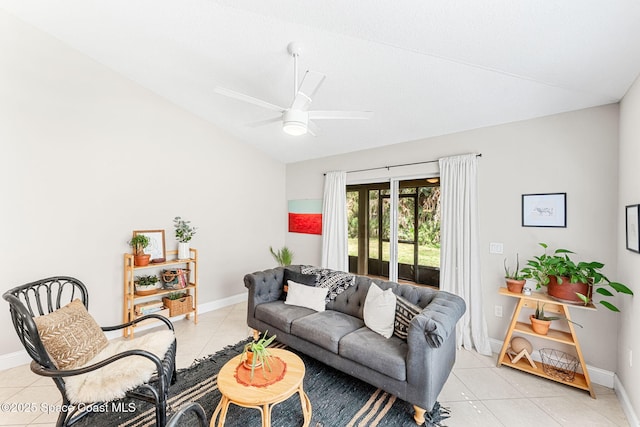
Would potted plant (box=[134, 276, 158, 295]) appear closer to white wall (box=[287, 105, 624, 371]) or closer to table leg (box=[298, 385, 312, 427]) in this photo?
table leg (box=[298, 385, 312, 427])

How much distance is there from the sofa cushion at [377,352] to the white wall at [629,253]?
1.64 m

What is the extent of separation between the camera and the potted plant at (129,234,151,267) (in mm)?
3348

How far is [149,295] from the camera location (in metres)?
3.42

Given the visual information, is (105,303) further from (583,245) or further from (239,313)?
(583,245)

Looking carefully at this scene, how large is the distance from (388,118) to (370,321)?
2.36 meters

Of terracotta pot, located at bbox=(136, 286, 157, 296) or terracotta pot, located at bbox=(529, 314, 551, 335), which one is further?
terracotta pot, located at bbox=(136, 286, 157, 296)

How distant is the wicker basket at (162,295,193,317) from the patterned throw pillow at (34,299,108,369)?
5.10 feet

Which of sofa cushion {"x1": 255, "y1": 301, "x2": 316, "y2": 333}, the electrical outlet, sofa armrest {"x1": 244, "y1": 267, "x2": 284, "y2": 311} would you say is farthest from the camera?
sofa armrest {"x1": 244, "y1": 267, "x2": 284, "y2": 311}

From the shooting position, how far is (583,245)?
2.53 metres

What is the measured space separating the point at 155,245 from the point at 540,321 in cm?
458

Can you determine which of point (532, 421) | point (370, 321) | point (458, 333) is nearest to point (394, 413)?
point (370, 321)

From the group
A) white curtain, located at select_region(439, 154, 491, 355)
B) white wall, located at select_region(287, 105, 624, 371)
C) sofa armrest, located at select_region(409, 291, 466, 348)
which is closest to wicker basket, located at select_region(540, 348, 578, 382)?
white wall, located at select_region(287, 105, 624, 371)

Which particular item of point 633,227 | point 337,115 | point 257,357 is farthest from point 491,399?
point 337,115

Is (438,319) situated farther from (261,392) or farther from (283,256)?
(283,256)
